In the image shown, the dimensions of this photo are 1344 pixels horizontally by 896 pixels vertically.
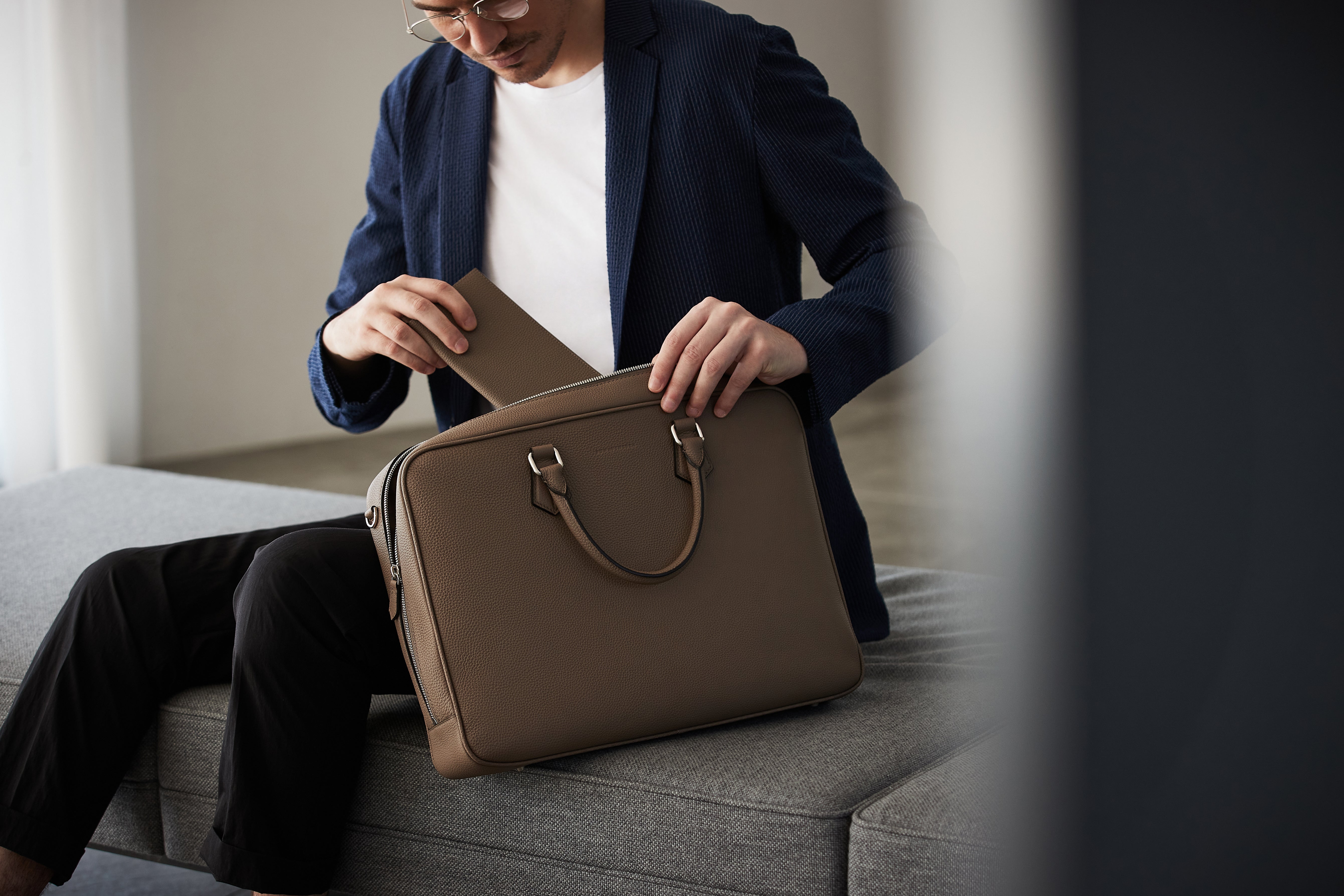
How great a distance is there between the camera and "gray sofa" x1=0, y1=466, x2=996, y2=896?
28.6 inches

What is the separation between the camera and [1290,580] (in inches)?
6.7

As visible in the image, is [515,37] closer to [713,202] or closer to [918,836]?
[713,202]

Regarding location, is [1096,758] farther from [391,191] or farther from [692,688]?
[391,191]

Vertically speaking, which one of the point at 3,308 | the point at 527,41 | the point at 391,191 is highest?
the point at 527,41

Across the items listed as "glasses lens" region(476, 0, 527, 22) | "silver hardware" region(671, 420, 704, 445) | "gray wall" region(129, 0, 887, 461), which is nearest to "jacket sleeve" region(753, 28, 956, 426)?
"silver hardware" region(671, 420, 704, 445)

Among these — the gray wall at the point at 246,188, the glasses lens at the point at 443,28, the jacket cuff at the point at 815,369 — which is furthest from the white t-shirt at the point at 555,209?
the gray wall at the point at 246,188

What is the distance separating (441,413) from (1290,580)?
3.39ft

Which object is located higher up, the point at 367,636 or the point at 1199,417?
the point at 1199,417

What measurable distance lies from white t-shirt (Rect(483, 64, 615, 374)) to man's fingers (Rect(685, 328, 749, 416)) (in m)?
0.27

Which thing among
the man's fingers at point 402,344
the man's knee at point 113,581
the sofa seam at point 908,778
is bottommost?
the sofa seam at point 908,778

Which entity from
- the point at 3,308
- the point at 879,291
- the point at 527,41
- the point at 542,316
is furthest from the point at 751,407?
the point at 3,308

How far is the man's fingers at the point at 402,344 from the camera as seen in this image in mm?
893

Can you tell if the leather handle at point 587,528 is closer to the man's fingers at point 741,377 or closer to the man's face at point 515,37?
the man's fingers at point 741,377

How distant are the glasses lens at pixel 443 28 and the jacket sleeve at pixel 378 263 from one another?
0.12 m
